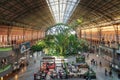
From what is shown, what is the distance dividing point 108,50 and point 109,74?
516 cm

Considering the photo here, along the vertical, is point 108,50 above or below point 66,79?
above

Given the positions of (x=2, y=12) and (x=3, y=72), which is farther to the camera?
(x=2, y=12)

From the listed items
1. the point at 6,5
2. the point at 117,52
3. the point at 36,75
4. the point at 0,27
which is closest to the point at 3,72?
the point at 36,75

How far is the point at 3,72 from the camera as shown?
34.2 meters

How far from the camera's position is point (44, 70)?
4969cm

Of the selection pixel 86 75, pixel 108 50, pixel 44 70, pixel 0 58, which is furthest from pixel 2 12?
pixel 108 50

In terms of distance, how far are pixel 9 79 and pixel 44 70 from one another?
884cm

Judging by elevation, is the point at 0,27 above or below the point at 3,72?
above

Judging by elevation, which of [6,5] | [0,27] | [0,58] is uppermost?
[6,5]

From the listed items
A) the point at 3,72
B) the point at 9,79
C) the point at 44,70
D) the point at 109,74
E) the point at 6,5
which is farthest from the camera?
the point at 44,70

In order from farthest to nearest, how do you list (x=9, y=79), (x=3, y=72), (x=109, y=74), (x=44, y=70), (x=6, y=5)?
(x=44, y=70)
(x=109, y=74)
(x=9, y=79)
(x=6, y=5)
(x=3, y=72)

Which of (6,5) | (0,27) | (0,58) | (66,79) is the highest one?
(6,5)

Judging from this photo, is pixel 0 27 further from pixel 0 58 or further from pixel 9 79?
pixel 0 58

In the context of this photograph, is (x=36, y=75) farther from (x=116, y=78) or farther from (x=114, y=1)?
(x=114, y=1)
